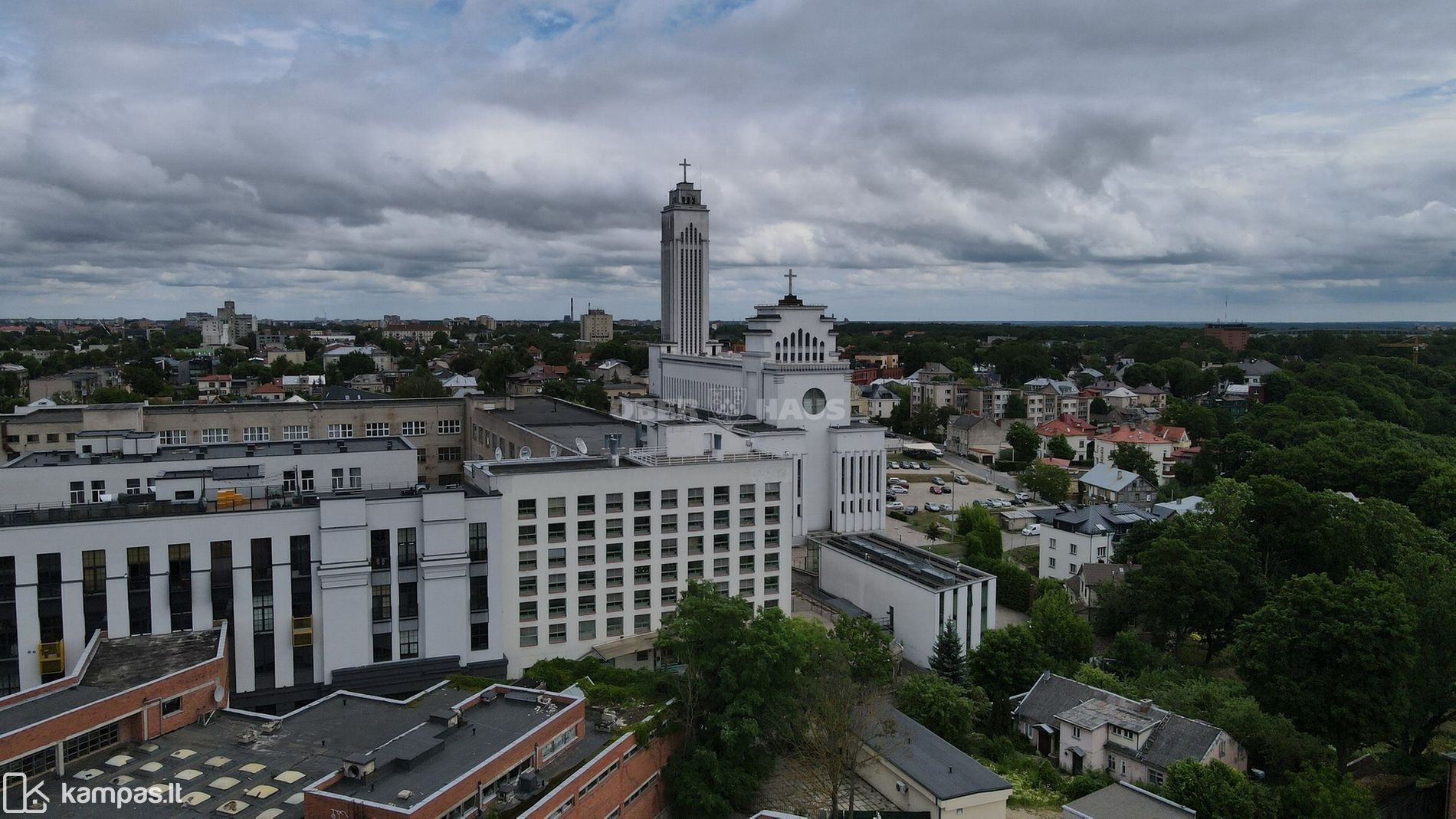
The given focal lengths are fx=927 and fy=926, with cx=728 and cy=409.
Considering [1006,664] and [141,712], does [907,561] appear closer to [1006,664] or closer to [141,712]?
[1006,664]

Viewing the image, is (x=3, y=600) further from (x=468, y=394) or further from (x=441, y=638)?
(x=468, y=394)

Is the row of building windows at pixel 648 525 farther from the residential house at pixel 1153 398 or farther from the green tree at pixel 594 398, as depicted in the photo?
the residential house at pixel 1153 398

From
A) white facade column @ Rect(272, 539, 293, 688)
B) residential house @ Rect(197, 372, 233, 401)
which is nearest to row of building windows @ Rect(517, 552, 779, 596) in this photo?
white facade column @ Rect(272, 539, 293, 688)

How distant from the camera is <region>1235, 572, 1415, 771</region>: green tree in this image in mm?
35000

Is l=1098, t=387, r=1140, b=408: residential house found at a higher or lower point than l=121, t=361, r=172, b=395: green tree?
lower

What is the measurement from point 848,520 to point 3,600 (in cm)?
4695

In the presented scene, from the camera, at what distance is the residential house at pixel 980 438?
109250mm

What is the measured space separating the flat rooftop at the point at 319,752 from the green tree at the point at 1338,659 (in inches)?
1077

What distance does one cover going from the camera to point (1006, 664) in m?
39.8

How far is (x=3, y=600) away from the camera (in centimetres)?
3017

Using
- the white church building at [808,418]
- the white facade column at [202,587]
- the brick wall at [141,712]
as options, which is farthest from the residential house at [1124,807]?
the white church building at [808,418]

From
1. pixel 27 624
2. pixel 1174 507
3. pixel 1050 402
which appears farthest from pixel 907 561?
pixel 1050 402

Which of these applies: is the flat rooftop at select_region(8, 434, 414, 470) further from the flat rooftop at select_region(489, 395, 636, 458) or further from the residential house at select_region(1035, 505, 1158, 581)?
the residential house at select_region(1035, 505, 1158, 581)

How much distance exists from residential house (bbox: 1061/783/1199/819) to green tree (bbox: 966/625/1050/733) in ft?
29.7
